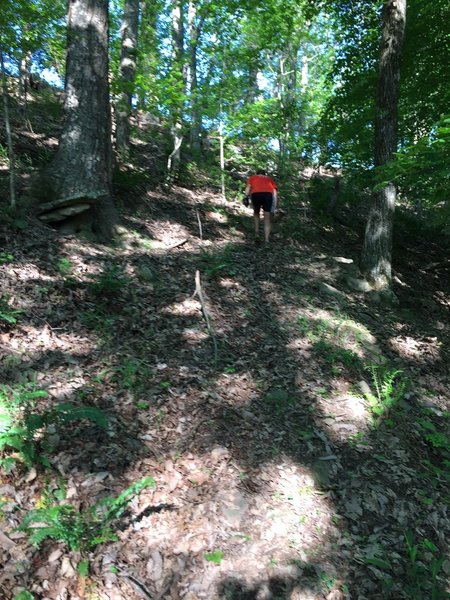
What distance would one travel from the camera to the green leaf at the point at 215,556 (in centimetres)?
303

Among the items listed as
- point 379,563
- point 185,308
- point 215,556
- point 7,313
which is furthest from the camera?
point 185,308

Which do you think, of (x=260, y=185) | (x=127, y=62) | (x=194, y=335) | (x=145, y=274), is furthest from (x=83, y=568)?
(x=127, y=62)

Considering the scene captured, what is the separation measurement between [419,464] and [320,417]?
1.14 m

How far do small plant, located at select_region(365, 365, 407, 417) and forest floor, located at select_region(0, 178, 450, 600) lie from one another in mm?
29

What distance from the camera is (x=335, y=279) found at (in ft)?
27.3

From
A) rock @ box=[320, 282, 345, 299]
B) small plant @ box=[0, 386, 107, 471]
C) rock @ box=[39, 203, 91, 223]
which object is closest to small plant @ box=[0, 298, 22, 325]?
small plant @ box=[0, 386, 107, 471]

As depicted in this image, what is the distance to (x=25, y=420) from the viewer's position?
3.36 metres

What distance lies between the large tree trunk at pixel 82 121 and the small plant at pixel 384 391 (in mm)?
5206

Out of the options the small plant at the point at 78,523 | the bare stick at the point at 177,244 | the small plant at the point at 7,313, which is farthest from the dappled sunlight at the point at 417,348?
the small plant at the point at 7,313

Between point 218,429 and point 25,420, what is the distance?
1837 millimetres

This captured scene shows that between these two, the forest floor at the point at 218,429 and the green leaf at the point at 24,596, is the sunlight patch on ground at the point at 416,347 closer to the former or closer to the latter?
the forest floor at the point at 218,429

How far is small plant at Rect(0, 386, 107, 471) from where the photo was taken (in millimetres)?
3092

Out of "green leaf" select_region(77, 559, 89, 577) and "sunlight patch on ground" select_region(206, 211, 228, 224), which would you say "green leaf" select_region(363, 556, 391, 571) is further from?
"sunlight patch on ground" select_region(206, 211, 228, 224)

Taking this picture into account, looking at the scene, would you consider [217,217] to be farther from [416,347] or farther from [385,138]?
[416,347]
